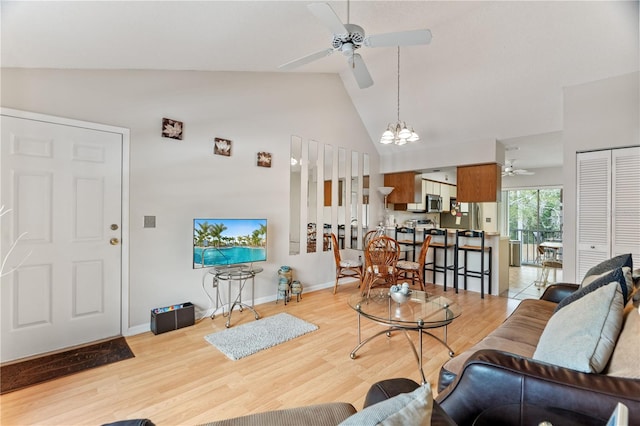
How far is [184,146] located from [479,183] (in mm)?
4473

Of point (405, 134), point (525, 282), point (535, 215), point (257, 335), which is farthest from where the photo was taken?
point (535, 215)

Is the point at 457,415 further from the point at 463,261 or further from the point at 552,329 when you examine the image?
the point at 463,261

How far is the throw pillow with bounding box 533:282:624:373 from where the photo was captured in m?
1.06

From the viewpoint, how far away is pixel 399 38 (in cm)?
212

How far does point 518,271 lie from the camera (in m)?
6.24

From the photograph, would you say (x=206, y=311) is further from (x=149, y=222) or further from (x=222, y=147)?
(x=222, y=147)

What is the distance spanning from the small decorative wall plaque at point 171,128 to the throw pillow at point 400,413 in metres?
3.16

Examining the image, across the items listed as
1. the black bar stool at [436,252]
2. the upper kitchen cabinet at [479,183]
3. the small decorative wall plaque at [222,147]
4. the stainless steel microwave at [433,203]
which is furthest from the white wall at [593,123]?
the small decorative wall plaque at [222,147]

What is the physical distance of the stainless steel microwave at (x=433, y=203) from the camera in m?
6.14

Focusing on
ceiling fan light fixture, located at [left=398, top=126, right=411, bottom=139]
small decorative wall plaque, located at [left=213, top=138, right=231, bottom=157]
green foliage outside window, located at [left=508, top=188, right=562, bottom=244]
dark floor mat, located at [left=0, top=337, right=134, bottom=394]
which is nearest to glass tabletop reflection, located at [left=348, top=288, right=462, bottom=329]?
ceiling fan light fixture, located at [left=398, top=126, right=411, bottom=139]

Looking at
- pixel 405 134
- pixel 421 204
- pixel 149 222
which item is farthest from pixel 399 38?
pixel 421 204

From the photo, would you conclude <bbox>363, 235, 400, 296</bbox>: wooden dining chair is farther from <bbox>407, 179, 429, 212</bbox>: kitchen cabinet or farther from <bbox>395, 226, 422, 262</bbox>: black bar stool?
<bbox>407, 179, 429, 212</bbox>: kitchen cabinet

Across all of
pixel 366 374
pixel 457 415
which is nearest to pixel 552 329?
pixel 457 415

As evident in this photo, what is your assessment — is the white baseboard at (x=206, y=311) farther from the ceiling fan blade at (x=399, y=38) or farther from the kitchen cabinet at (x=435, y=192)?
the ceiling fan blade at (x=399, y=38)
